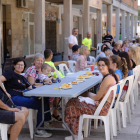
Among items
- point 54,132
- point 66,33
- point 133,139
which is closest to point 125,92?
point 133,139

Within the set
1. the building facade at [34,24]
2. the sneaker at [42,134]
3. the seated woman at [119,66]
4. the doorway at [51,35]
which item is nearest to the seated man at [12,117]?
the sneaker at [42,134]

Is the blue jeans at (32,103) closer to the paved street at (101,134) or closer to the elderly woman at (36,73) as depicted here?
the paved street at (101,134)

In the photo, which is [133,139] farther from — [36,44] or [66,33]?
[66,33]

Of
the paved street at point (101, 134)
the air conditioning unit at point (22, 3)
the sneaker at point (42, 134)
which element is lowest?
the paved street at point (101, 134)

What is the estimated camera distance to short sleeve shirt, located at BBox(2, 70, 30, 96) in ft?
15.2

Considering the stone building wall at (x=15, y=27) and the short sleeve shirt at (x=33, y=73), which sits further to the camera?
the stone building wall at (x=15, y=27)

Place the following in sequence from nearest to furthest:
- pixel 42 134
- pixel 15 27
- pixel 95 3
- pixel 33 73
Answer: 1. pixel 42 134
2. pixel 33 73
3. pixel 15 27
4. pixel 95 3

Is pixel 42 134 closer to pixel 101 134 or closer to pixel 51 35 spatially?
pixel 101 134

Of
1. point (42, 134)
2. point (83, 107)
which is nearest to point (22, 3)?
point (42, 134)

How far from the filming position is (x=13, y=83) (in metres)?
4.70

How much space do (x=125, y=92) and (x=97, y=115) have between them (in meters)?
1.35

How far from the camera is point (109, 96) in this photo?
4.38 meters

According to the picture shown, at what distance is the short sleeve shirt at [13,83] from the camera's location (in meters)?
4.63

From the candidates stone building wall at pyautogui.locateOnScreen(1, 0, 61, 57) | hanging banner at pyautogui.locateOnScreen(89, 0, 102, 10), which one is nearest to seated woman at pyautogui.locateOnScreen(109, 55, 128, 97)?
stone building wall at pyautogui.locateOnScreen(1, 0, 61, 57)
